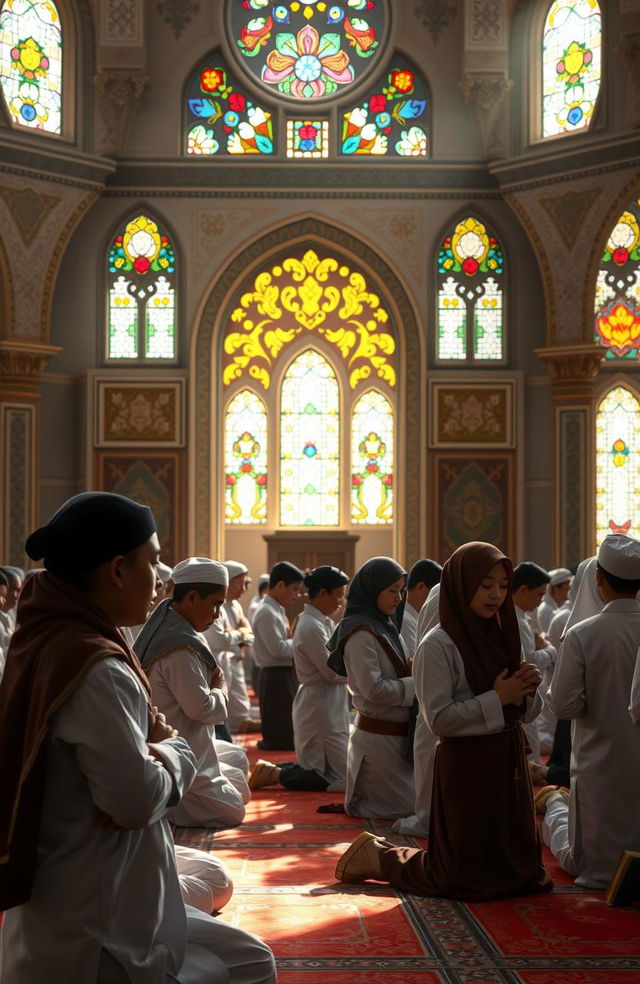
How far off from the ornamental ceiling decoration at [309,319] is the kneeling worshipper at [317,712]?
8.37m

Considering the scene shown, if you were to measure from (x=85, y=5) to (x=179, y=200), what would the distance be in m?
2.59

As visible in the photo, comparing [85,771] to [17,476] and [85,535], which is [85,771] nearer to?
[85,535]

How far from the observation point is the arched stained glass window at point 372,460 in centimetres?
1628

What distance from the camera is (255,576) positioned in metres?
16.3

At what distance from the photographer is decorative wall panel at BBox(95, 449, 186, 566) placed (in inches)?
611

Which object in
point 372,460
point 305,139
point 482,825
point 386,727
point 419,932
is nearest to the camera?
point 419,932

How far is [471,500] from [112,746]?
13.2 m

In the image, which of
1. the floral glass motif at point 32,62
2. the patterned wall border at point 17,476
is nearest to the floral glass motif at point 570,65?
the floral glass motif at point 32,62

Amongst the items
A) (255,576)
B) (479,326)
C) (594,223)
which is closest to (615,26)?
(594,223)

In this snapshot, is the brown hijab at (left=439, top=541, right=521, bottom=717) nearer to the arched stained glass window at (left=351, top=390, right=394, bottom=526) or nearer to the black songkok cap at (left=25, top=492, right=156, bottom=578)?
the black songkok cap at (left=25, top=492, right=156, bottom=578)

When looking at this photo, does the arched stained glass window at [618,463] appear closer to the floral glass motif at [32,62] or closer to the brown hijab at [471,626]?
the floral glass motif at [32,62]

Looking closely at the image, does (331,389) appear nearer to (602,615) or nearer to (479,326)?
(479,326)

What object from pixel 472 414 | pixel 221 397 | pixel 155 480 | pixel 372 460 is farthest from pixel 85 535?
pixel 372 460

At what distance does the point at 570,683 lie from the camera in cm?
524
